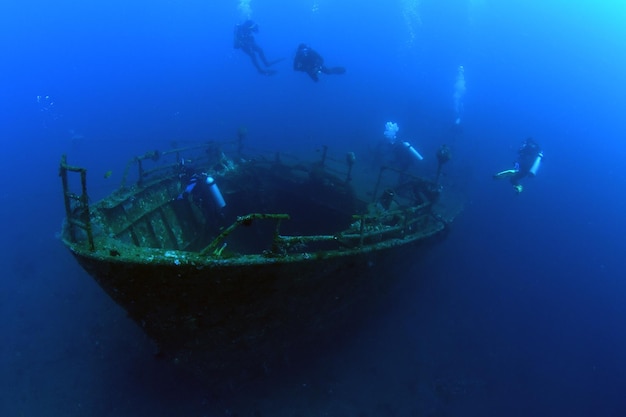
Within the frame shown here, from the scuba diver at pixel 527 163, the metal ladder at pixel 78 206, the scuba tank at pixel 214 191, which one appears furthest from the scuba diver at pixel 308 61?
the metal ladder at pixel 78 206

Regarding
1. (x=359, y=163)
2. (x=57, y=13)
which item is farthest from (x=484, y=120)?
(x=57, y=13)

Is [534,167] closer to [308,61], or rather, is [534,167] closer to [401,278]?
[401,278]

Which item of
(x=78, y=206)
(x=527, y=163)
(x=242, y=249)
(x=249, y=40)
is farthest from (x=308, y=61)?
(x=78, y=206)

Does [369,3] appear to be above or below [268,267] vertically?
above

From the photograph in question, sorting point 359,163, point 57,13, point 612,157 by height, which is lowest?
point 359,163

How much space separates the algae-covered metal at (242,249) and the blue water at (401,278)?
2.25 m

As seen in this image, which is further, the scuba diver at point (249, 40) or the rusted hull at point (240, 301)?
the scuba diver at point (249, 40)

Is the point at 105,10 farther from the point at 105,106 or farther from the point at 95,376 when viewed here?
the point at 95,376

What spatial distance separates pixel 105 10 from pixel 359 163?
492 ft

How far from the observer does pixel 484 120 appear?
35375 millimetres

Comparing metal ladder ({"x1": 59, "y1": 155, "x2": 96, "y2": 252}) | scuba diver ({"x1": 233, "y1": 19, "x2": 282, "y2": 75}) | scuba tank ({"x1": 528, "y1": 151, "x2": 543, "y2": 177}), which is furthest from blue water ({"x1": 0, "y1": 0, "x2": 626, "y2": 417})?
scuba diver ({"x1": 233, "y1": 19, "x2": 282, "y2": 75})

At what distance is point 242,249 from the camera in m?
9.98

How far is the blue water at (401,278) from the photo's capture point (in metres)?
9.07

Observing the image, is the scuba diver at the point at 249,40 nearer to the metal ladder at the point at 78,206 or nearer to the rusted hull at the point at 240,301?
the rusted hull at the point at 240,301
